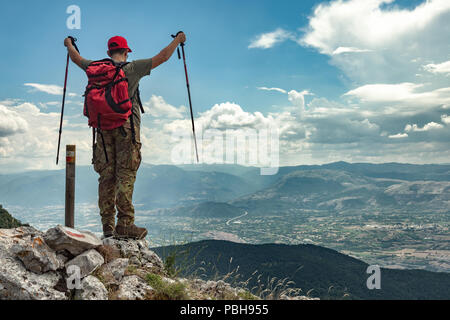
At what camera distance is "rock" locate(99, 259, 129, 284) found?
5996 mm

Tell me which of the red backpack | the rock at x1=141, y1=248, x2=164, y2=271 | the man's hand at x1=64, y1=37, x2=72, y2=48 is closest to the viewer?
the red backpack

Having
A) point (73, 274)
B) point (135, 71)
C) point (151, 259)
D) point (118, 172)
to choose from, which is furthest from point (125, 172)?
point (73, 274)

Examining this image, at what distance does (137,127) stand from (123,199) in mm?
1710

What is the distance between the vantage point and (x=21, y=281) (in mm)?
5203

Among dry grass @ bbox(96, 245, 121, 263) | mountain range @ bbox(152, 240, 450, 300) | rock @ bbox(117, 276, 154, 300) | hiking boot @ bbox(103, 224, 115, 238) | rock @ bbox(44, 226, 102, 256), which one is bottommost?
mountain range @ bbox(152, 240, 450, 300)

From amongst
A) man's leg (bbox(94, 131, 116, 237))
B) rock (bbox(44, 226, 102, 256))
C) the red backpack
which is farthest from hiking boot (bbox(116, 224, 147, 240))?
the red backpack

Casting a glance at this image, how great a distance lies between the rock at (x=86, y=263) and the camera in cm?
579

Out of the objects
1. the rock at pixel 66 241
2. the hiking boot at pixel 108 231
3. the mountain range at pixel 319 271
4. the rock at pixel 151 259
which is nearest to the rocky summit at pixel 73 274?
the rock at pixel 66 241

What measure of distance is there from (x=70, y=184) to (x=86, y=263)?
2734 mm

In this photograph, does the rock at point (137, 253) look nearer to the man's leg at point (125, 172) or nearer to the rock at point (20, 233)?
the man's leg at point (125, 172)

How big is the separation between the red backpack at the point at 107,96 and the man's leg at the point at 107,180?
0.56 metres

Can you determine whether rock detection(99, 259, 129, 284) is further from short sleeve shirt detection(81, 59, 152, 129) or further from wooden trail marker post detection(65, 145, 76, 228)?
short sleeve shirt detection(81, 59, 152, 129)

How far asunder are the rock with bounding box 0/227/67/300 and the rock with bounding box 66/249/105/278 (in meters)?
0.33

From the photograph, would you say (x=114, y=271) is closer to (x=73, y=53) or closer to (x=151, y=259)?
(x=151, y=259)
